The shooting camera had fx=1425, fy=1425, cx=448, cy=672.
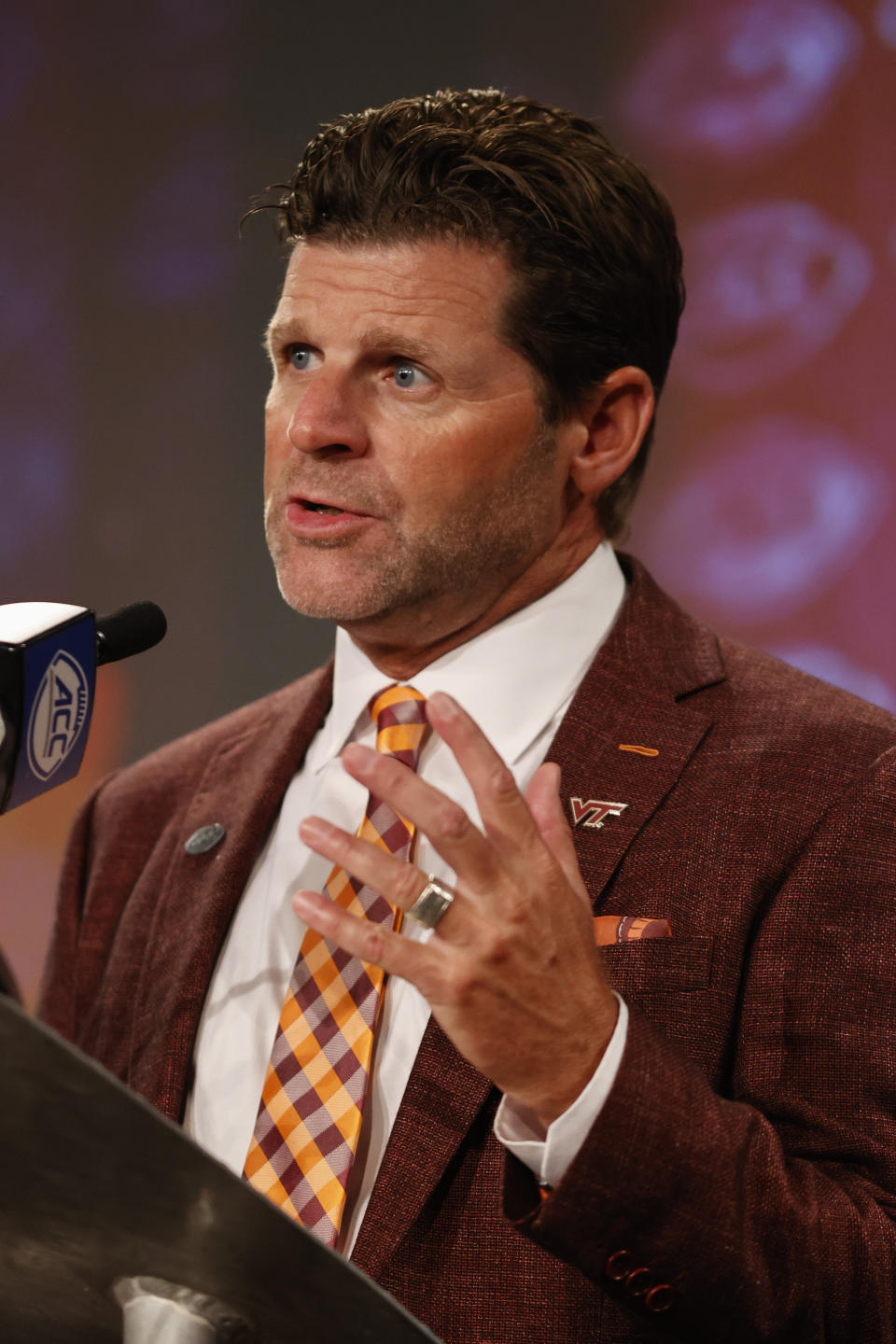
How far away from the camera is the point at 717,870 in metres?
1.37

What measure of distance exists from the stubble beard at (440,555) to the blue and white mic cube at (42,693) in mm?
470

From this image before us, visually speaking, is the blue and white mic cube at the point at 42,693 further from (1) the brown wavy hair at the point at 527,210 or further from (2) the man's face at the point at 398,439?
(1) the brown wavy hair at the point at 527,210

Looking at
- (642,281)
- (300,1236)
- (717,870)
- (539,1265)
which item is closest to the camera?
(300,1236)

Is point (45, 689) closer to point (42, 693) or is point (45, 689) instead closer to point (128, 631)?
point (42, 693)

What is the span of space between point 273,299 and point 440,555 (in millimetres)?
1208

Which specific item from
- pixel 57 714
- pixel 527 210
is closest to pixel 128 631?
pixel 57 714

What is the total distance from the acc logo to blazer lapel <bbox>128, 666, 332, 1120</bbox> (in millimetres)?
602

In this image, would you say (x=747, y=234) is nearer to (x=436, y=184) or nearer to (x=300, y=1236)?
(x=436, y=184)

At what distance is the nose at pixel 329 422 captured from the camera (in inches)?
58.2

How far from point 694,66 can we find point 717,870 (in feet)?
4.80

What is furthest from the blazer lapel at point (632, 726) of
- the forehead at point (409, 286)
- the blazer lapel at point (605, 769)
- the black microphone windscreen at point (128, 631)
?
the black microphone windscreen at point (128, 631)

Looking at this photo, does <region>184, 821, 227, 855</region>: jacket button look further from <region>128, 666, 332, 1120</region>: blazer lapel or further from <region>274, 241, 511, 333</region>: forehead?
<region>274, 241, 511, 333</region>: forehead

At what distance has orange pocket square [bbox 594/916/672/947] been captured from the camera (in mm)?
1339

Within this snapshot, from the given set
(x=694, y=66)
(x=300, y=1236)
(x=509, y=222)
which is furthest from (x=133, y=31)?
(x=300, y=1236)
